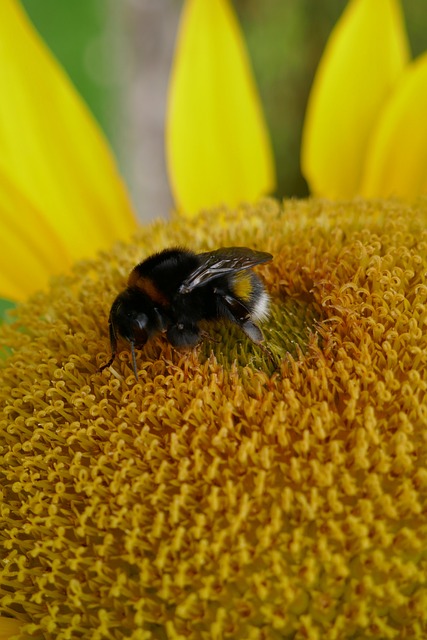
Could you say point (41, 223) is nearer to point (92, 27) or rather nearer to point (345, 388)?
point (345, 388)

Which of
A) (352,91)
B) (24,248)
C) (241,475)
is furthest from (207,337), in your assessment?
(352,91)

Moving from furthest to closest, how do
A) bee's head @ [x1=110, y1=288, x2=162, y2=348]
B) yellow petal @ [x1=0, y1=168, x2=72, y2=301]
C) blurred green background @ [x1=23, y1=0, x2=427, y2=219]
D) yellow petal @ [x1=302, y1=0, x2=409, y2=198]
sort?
1. blurred green background @ [x1=23, y1=0, x2=427, y2=219]
2. yellow petal @ [x1=302, y1=0, x2=409, y2=198]
3. yellow petal @ [x1=0, y1=168, x2=72, y2=301]
4. bee's head @ [x1=110, y1=288, x2=162, y2=348]

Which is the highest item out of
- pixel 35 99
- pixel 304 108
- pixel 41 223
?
pixel 35 99

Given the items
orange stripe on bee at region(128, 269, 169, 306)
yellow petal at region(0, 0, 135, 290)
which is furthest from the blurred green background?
orange stripe on bee at region(128, 269, 169, 306)

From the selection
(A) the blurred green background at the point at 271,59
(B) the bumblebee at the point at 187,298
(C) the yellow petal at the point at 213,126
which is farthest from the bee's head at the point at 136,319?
(A) the blurred green background at the point at 271,59

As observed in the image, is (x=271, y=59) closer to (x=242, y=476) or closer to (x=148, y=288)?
(x=148, y=288)

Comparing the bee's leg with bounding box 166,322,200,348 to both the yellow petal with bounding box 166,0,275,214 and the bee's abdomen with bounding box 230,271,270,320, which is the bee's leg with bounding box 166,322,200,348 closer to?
the bee's abdomen with bounding box 230,271,270,320

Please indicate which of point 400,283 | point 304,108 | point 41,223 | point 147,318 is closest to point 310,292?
point 400,283
